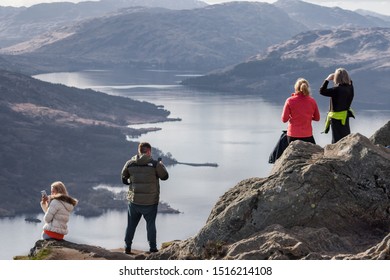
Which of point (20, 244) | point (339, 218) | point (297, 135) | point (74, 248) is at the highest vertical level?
point (297, 135)

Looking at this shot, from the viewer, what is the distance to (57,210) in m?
15.6

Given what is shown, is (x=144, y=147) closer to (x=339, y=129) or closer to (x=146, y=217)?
(x=146, y=217)

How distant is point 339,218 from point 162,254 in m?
3.39

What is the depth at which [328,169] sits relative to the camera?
13.9 metres

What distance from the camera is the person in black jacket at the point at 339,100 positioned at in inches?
712

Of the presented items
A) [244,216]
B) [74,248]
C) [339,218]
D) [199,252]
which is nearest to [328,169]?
[339,218]

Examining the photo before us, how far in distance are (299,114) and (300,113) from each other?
4 cm

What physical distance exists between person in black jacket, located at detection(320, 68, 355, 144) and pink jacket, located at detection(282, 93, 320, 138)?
534 millimetres

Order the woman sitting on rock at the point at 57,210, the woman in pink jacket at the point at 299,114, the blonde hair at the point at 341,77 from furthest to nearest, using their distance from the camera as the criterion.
A: 1. the blonde hair at the point at 341,77
2. the woman in pink jacket at the point at 299,114
3. the woman sitting on rock at the point at 57,210

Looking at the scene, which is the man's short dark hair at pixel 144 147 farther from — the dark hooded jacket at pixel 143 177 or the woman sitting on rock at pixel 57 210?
the woman sitting on rock at pixel 57 210

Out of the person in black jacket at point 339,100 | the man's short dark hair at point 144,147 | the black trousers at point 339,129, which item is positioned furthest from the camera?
the black trousers at point 339,129

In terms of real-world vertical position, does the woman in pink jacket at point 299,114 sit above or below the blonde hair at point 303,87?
below

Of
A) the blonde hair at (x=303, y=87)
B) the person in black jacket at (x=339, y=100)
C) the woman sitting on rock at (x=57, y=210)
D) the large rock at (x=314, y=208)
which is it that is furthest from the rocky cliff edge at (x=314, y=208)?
the person in black jacket at (x=339, y=100)

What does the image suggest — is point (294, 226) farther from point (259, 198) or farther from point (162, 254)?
point (162, 254)
